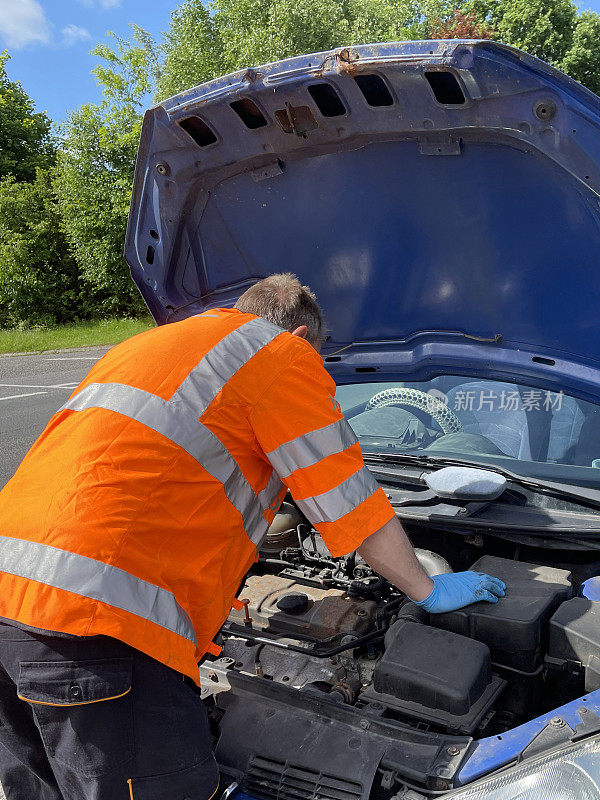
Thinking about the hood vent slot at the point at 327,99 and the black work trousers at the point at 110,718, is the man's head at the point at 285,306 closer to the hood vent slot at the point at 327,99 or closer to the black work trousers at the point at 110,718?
the hood vent slot at the point at 327,99

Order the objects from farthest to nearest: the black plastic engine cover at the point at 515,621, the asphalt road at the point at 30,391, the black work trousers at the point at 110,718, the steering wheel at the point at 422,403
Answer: the asphalt road at the point at 30,391, the steering wheel at the point at 422,403, the black plastic engine cover at the point at 515,621, the black work trousers at the point at 110,718

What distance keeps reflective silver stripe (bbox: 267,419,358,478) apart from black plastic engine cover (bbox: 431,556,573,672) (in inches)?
24.6

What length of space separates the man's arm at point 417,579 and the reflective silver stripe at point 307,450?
0.78 ft

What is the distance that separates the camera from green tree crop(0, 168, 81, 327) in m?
19.9

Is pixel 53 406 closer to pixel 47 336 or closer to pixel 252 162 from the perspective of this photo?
pixel 252 162

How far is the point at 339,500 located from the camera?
62.8 inches

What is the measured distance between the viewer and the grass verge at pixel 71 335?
663 inches

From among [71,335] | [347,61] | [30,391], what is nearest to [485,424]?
[347,61]

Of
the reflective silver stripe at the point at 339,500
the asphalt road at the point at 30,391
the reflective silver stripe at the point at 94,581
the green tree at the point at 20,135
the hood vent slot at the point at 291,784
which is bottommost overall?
the asphalt road at the point at 30,391

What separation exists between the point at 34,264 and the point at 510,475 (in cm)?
2042

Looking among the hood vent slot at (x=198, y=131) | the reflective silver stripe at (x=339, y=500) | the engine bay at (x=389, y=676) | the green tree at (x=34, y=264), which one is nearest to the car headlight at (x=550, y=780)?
the engine bay at (x=389, y=676)

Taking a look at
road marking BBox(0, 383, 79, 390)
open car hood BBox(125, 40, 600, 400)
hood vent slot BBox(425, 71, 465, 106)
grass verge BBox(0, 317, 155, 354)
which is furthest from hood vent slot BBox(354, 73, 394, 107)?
grass verge BBox(0, 317, 155, 354)

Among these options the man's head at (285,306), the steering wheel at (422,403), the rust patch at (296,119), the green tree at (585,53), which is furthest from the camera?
the green tree at (585,53)

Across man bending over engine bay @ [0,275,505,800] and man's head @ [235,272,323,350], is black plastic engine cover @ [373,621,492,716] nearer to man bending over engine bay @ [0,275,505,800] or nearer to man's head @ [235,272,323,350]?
man bending over engine bay @ [0,275,505,800]
